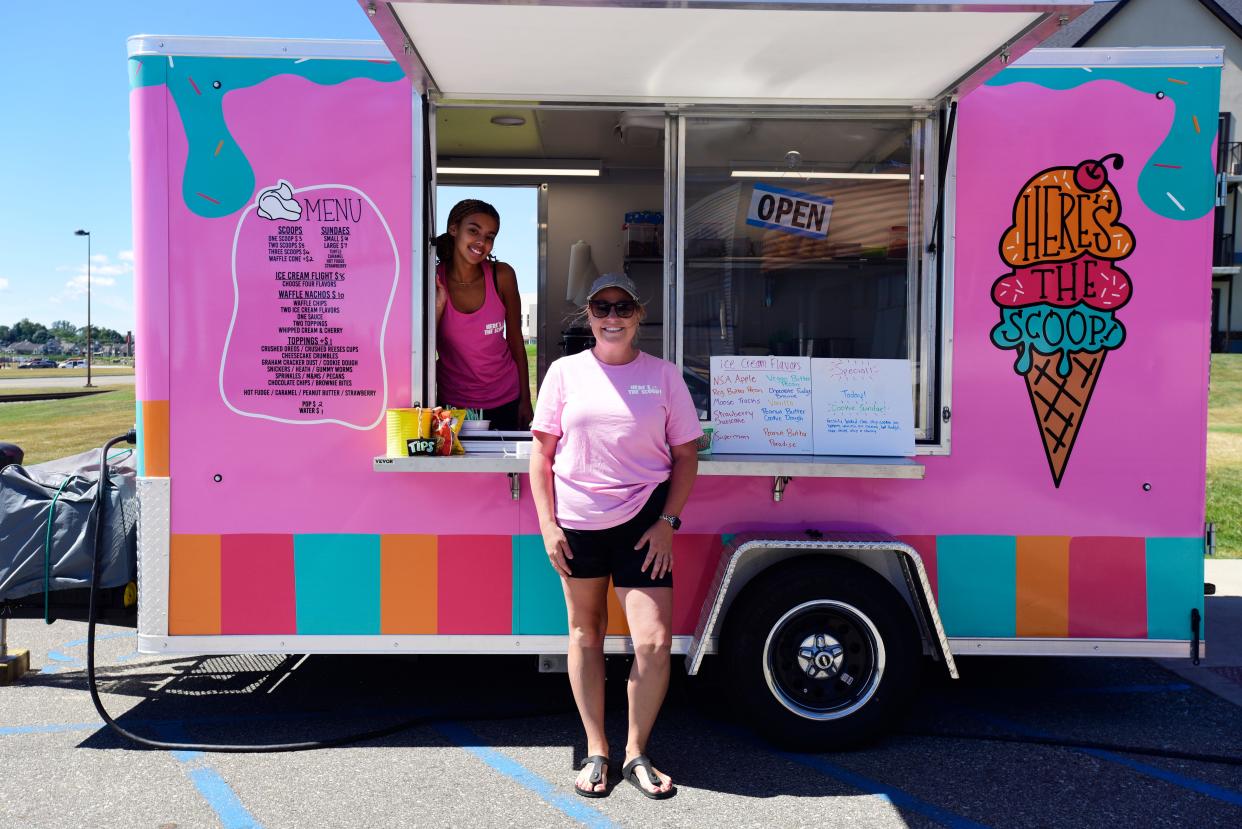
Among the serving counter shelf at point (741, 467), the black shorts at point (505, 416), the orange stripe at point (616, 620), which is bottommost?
the orange stripe at point (616, 620)

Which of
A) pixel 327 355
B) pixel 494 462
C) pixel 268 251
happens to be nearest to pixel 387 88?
pixel 268 251

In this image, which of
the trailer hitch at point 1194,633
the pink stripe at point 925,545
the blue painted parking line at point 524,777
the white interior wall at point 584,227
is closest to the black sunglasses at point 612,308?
the pink stripe at point 925,545

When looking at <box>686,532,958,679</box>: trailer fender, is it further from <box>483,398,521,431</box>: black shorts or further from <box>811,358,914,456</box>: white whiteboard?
<box>483,398,521,431</box>: black shorts

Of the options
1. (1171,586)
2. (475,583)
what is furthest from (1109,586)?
(475,583)

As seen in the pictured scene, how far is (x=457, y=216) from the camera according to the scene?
3805 millimetres

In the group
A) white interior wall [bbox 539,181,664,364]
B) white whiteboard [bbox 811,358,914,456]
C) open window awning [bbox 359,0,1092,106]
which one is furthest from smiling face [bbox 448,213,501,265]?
white interior wall [bbox 539,181,664,364]

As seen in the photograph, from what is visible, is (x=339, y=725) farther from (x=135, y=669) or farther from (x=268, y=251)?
(x=268, y=251)

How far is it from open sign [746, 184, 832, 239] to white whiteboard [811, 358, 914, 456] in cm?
82

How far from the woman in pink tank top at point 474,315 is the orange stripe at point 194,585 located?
1037 millimetres

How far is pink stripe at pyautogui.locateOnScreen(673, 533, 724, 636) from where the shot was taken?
3502mm

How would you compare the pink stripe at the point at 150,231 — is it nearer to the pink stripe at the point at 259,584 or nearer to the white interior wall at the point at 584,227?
the pink stripe at the point at 259,584

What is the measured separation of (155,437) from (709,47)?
235 cm

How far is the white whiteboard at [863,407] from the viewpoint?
3.47m

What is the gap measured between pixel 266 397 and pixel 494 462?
0.88 m
